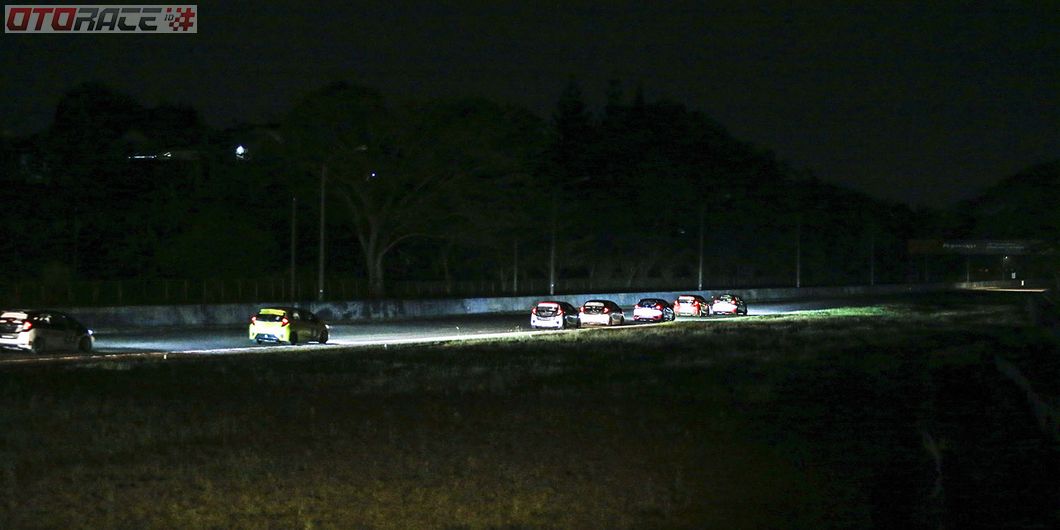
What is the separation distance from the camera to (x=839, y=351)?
36781 mm

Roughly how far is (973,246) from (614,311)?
58242 millimetres

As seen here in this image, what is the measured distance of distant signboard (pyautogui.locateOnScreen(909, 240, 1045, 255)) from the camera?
89.2 m

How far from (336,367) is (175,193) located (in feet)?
139

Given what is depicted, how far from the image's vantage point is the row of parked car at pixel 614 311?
2015 inches

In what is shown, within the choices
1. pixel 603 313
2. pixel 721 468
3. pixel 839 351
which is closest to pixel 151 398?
pixel 721 468

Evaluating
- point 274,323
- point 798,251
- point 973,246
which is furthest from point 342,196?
point 973,246

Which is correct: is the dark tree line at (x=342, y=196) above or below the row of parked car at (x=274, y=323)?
above

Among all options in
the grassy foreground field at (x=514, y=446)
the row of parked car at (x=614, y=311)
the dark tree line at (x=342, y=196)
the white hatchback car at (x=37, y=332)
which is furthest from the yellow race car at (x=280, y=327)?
the row of parked car at (x=614, y=311)

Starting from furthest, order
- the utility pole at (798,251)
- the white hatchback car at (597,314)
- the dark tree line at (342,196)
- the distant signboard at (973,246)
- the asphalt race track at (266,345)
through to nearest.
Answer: the utility pole at (798,251) → the distant signboard at (973,246) → the dark tree line at (342,196) → the white hatchback car at (597,314) → the asphalt race track at (266,345)

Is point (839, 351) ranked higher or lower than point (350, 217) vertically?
lower

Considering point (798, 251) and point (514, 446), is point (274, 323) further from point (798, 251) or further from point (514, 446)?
point (798, 251)

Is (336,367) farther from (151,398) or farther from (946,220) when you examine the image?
(946,220)

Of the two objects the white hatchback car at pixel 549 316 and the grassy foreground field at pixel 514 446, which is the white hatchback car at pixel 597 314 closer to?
the white hatchback car at pixel 549 316

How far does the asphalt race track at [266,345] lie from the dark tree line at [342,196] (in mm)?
7090
